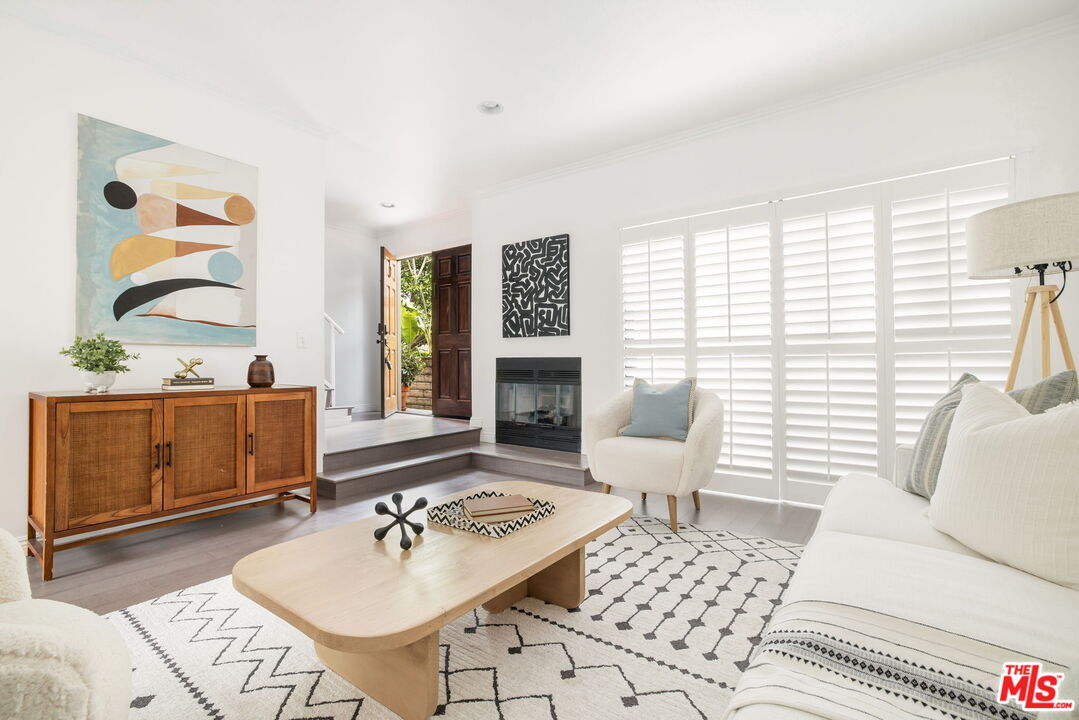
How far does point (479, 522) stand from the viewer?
1.82m

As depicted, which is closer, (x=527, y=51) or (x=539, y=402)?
(x=527, y=51)

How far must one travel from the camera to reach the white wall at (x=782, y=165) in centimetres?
282

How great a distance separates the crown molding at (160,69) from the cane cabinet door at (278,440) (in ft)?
6.63

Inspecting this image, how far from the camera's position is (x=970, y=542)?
4.44 ft

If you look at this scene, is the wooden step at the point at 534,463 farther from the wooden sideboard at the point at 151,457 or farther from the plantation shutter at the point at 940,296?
the plantation shutter at the point at 940,296

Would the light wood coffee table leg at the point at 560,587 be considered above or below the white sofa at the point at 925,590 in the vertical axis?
below

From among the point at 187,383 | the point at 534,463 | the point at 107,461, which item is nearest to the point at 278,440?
the point at 187,383

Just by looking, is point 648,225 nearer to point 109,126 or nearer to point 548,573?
point 548,573

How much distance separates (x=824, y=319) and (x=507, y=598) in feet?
8.98

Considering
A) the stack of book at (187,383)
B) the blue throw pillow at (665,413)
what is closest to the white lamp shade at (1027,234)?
the blue throw pillow at (665,413)

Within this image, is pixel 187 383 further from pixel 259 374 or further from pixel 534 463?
pixel 534 463

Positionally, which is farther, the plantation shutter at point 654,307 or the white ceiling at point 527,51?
the plantation shutter at point 654,307

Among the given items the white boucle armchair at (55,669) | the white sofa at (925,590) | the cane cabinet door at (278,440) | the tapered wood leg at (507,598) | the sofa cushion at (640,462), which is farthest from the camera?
the cane cabinet door at (278,440)

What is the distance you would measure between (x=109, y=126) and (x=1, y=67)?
0.44 m
